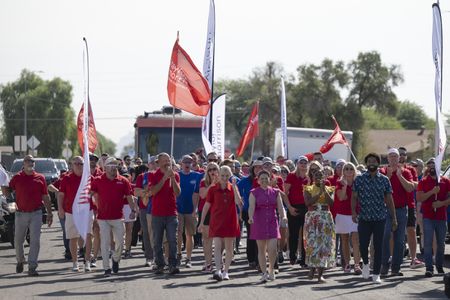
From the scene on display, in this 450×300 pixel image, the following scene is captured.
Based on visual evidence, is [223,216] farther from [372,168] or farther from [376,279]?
[376,279]

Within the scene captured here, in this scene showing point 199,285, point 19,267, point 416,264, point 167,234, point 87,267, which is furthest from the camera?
point 416,264

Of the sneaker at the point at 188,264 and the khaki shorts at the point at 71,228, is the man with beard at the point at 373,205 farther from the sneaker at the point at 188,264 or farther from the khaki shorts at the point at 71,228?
the khaki shorts at the point at 71,228

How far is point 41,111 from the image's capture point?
347 feet

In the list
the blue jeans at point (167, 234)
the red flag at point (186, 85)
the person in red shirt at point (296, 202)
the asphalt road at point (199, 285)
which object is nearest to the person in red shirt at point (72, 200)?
the asphalt road at point (199, 285)

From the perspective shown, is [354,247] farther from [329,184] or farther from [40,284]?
[40,284]

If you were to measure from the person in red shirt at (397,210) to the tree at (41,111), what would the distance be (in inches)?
3346

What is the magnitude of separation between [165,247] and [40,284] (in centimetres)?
297

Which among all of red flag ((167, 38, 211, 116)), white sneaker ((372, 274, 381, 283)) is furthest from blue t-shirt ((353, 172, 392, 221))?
red flag ((167, 38, 211, 116))

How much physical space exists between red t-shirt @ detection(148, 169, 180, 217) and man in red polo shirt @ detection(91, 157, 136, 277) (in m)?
0.37

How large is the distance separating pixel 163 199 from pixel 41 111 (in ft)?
291

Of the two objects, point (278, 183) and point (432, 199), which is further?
point (278, 183)

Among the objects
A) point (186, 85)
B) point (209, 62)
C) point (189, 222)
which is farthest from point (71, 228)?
point (209, 62)

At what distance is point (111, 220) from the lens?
18562 millimetres

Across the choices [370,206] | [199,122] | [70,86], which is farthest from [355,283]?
[70,86]
